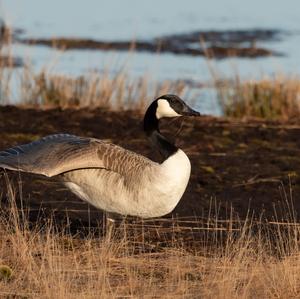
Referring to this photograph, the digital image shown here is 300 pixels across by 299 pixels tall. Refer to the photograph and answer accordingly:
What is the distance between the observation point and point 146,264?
24.5 feet

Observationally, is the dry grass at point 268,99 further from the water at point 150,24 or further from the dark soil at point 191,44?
the dark soil at point 191,44

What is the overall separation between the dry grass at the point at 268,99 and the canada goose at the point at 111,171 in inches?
248

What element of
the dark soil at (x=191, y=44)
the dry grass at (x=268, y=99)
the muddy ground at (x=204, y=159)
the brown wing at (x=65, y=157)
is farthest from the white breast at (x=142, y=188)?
the dark soil at (x=191, y=44)

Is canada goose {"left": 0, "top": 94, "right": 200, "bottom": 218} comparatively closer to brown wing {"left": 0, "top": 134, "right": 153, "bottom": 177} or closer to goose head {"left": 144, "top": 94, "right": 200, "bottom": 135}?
brown wing {"left": 0, "top": 134, "right": 153, "bottom": 177}

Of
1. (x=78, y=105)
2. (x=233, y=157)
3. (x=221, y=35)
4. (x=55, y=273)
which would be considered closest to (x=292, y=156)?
(x=233, y=157)

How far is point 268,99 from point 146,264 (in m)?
7.36

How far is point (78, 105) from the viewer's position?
1431 cm

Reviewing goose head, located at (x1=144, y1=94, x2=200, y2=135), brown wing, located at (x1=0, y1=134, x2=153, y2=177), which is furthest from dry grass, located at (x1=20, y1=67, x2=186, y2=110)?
brown wing, located at (x1=0, y1=134, x2=153, y2=177)

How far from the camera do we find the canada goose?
7926mm

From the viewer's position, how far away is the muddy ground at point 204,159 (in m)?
9.73

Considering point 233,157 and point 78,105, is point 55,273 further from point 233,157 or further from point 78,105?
point 78,105

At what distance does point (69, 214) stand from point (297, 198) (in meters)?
2.28

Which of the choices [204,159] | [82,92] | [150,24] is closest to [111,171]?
[204,159]

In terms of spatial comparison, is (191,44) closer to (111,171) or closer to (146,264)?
(111,171)
